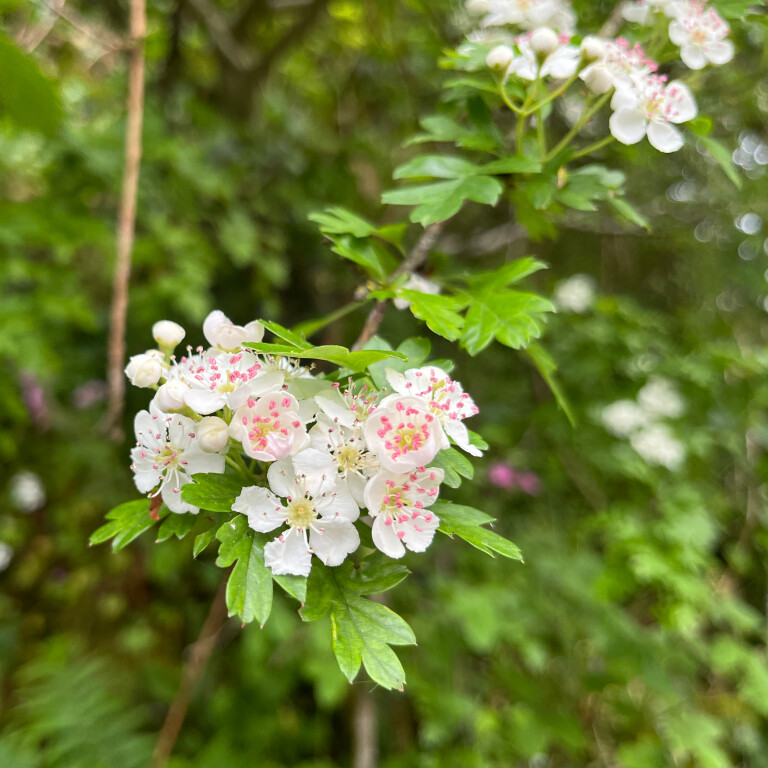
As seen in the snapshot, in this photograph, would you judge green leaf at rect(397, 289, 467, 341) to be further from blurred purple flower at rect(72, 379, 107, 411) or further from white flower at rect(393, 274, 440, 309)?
blurred purple flower at rect(72, 379, 107, 411)

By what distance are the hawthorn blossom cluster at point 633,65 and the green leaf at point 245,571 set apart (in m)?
0.67

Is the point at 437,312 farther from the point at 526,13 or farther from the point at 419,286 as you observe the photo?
the point at 526,13

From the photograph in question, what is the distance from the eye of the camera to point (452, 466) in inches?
21.8

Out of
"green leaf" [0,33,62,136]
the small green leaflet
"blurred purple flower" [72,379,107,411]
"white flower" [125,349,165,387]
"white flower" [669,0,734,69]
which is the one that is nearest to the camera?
the small green leaflet

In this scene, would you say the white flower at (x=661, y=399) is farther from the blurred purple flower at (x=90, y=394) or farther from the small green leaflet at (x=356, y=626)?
the blurred purple flower at (x=90, y=394)

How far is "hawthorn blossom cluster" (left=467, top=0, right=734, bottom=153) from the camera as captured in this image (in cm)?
71

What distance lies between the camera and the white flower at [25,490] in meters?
2.48

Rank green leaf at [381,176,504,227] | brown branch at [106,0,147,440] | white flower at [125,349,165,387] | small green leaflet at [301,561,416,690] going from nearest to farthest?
1. small green leaflet at [301,561,416,690]
2. white flower at [125,349,165,387]
3. green leaf at [381,176,504,227]
4. brown branch at [106,0,147,440]

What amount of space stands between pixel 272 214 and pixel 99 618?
1.87 m

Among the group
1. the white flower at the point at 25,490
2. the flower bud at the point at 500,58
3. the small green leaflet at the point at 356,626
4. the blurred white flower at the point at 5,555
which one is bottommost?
the blurred white flower at the point at 5,555

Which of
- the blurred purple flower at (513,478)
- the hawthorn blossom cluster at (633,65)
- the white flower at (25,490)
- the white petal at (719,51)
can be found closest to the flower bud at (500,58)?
the hawthorn blossom cluster at (633,65)

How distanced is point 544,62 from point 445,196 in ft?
0.76

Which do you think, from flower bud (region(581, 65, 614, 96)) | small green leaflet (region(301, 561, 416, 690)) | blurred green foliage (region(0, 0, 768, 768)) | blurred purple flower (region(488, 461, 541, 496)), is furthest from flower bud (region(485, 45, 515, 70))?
blurred purple flower (region(488, 461, 541, 496))

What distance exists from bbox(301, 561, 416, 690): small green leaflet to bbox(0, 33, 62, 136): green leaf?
1042 millimetres
